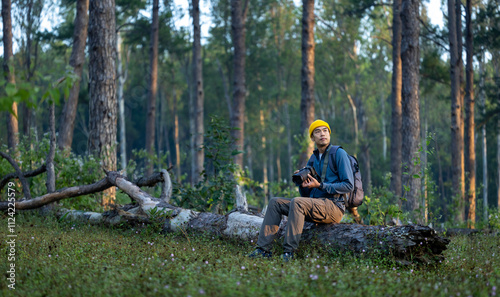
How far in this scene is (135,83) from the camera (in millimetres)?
50438

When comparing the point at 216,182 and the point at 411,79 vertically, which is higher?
the point at 411,79

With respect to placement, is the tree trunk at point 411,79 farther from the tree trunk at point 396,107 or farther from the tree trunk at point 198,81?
the tree trunk at point 198,81

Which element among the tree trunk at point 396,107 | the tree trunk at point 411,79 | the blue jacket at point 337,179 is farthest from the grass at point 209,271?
the tree trunk at point 396,107

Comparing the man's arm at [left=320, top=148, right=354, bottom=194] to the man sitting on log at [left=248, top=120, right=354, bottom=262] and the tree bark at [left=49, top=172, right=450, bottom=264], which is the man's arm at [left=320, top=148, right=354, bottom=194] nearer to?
the man sitting on log at [left=248, top=120, right=354, bottom=262]

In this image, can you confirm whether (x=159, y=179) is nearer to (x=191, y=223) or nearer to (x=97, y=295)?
(x=191, y=223)

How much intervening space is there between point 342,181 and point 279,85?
38329mm

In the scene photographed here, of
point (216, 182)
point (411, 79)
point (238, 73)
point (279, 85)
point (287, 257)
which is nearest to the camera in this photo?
point (287, 257)

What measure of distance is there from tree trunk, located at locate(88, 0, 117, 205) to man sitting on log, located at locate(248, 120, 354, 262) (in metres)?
5.86

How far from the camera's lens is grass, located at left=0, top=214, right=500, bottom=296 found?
153 inches

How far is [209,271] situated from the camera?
4.52 metres

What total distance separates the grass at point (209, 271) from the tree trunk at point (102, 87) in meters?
3.90

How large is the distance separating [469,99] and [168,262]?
57.3 feet

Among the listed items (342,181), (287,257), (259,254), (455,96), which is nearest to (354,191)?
(342,181)

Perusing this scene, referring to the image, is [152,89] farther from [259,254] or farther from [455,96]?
[259,254]
